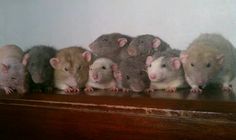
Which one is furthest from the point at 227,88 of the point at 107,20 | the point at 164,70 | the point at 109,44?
the point at 107,20

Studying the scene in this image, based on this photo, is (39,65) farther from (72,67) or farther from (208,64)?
(208,64)

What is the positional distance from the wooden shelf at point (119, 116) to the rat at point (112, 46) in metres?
0.15

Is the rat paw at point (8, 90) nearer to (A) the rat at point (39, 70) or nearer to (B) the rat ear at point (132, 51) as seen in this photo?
(A) the rat at point (39, 70)

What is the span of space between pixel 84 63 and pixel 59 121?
0.83ft

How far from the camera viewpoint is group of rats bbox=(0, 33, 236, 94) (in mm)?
1019

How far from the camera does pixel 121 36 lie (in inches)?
48.1

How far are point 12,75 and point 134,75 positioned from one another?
1.53 ft

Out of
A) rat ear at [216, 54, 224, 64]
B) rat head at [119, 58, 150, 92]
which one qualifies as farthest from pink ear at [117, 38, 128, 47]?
rat ear at [216, 54, 224, 64]

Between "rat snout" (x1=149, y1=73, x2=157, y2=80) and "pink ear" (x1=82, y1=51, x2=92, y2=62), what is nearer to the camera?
"rat snout" (x1=149, y1=73, x2=157, y2=80)

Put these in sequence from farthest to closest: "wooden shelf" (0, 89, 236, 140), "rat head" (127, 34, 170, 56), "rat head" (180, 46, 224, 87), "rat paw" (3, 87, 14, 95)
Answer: "rat paw" (3, 87, 14, 95), "rat head" (127, 34, 170, 56), "rat head" (180, 46, 224, 87), "wooden shelf" (0, 89, 236, 140)

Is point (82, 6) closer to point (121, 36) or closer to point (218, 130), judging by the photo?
point (121, 36)

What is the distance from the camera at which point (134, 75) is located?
1.06 m

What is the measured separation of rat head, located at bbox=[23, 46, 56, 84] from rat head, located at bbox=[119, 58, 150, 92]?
290mm

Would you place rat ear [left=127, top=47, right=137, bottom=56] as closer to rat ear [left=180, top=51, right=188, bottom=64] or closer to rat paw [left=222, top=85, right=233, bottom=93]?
rat ear [left=180, top=51, right=188, bottom=64]
